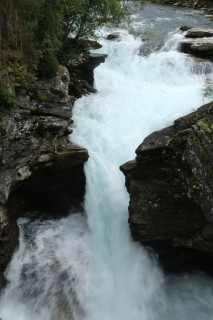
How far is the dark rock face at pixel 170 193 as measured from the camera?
9609 mm

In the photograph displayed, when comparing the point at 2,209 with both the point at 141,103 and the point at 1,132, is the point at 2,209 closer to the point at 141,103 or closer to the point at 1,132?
the point at 1,132

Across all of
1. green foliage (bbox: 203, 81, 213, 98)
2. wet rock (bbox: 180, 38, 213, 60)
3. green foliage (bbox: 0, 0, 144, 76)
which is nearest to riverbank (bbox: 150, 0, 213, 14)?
wet rock (bbox: 180, 38, 213, 60)

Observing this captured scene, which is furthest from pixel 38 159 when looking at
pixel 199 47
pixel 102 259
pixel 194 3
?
pixel 194 3

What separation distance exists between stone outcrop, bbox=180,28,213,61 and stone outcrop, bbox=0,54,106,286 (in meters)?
8.86

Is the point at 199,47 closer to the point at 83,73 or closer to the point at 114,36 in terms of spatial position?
the point at 114,36

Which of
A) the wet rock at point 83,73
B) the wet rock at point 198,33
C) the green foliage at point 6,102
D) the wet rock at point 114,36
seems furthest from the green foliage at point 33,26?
the wet rock at point 198,33

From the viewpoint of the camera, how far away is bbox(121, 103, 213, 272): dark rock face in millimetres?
9609

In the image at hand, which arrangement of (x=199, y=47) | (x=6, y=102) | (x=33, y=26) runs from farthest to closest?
(x=199, y=47)
(x=33, y=26)
(x=6, y=102)

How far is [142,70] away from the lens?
56.9 feet

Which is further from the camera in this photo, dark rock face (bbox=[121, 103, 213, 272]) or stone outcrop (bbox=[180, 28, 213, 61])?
stone outcrop (bbox=[180, 28, 213, 61])

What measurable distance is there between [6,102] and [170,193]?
4.81 meters

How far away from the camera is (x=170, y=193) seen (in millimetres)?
10031

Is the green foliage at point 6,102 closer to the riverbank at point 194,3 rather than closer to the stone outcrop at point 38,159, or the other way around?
the stone outcrop at point 38,159

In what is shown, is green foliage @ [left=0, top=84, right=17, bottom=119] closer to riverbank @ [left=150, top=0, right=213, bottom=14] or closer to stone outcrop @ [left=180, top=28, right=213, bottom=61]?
stone outcrop @ [left=180, top=28, right=213, bottom=61]
